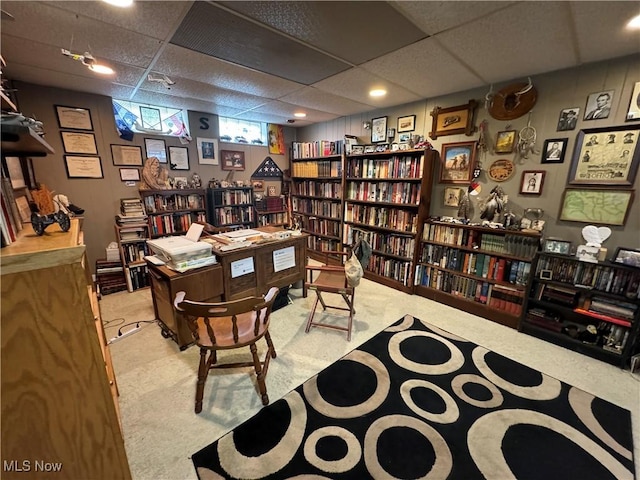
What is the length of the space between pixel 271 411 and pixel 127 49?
8.72ft

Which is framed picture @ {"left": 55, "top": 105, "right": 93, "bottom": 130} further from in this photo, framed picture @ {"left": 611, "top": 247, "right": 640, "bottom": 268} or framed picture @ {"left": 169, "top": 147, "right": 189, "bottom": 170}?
framed picture @ {"left": 611, "top": 247, "right": 640, "bottom": 268}

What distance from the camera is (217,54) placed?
6.24 ft

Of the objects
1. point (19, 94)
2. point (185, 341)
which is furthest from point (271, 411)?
point (19, 94)

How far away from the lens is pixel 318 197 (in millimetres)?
4277

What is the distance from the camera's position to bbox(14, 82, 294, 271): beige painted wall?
2709 millimetres

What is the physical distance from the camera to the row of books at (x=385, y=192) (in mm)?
3061

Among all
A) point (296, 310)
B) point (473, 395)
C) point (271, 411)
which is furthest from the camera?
point (296, 310)

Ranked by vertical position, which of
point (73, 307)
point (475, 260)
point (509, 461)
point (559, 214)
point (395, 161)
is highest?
point (395, 161)

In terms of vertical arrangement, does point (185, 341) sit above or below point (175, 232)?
below

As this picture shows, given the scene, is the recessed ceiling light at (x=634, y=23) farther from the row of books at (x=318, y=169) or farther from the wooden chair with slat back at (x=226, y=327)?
the row of books at (x=318, y=169)

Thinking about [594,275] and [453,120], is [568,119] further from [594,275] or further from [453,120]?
[594,275]

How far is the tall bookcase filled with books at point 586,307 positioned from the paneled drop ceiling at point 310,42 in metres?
1.62

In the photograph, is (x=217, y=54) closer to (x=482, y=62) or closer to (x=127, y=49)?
(x=127, y=49)

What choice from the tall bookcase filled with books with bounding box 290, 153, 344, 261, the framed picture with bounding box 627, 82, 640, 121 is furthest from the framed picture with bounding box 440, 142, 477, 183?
the tall bookcase filled with books with bounding box 290, 153, 344, 261
